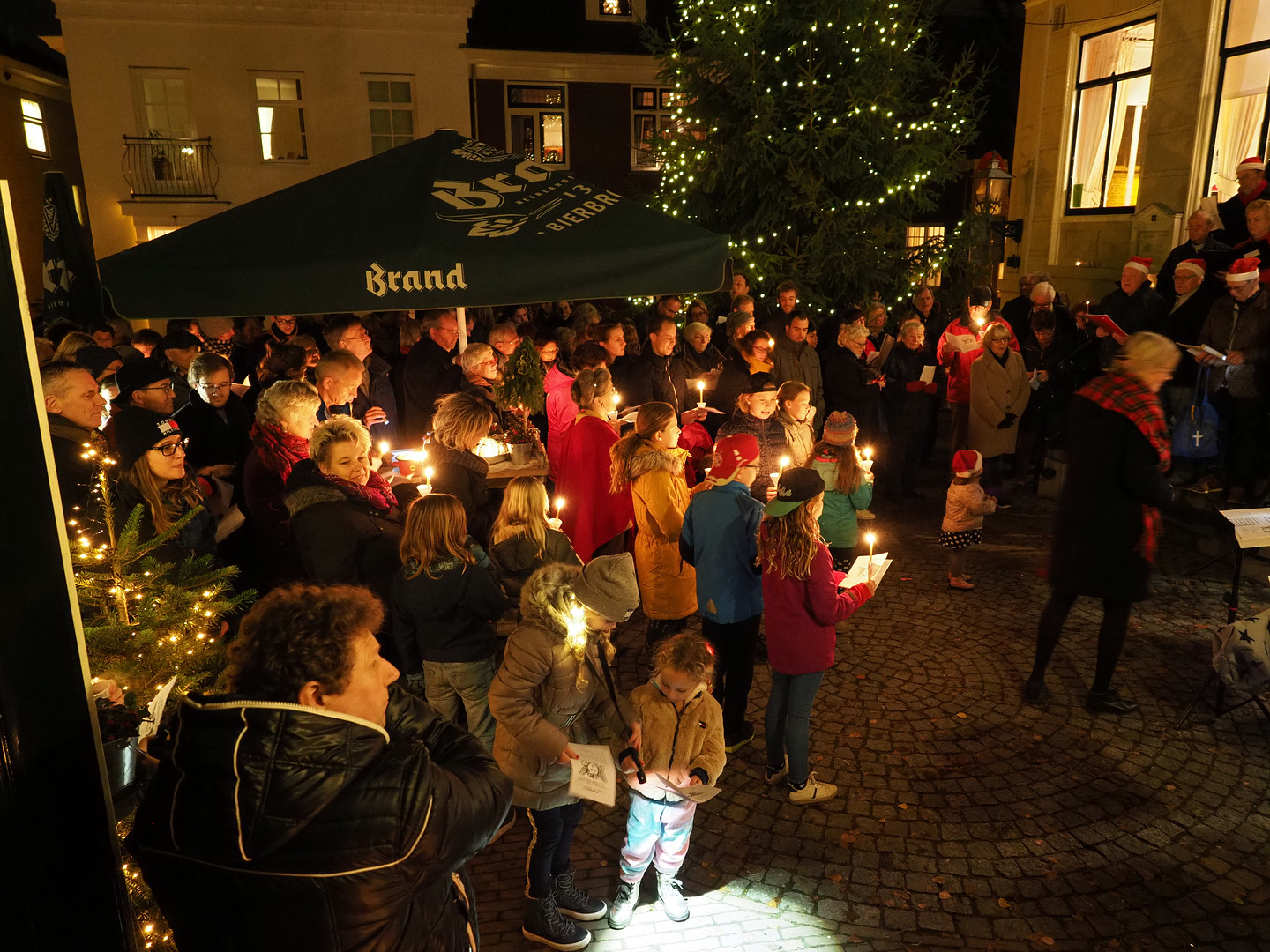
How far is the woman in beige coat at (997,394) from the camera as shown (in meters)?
9.16

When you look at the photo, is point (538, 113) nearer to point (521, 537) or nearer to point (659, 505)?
point (659, 505)

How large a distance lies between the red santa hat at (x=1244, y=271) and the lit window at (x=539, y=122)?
16771mm

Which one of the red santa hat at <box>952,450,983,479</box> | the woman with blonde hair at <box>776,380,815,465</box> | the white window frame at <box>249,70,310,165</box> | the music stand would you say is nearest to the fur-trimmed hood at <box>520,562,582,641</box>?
the woman with blonde hair at <box>776,380,815,465</box>

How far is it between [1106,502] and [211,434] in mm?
5990

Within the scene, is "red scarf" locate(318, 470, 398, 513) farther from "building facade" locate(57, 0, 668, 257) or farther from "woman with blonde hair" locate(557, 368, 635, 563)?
"building facade" locate(57, 0, 668, 257)

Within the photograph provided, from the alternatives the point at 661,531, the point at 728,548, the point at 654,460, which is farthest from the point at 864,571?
the point at 654,460

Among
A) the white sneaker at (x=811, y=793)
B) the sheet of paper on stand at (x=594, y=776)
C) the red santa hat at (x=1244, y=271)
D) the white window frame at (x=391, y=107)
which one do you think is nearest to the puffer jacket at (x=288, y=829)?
the sheet of paper on stand at (x=594, y=776)

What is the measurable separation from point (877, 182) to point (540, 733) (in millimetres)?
10419

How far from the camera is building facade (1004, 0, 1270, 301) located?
38.9ft

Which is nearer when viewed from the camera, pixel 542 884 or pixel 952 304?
pixel 542 884

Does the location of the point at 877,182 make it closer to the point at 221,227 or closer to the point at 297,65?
the point at 221,227

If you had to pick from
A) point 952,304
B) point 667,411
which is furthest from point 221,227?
point 952,304

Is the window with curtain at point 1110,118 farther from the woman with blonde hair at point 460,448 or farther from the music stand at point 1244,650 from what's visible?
the woman with blonde hair at point 460,448

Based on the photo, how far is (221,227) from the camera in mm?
4980
